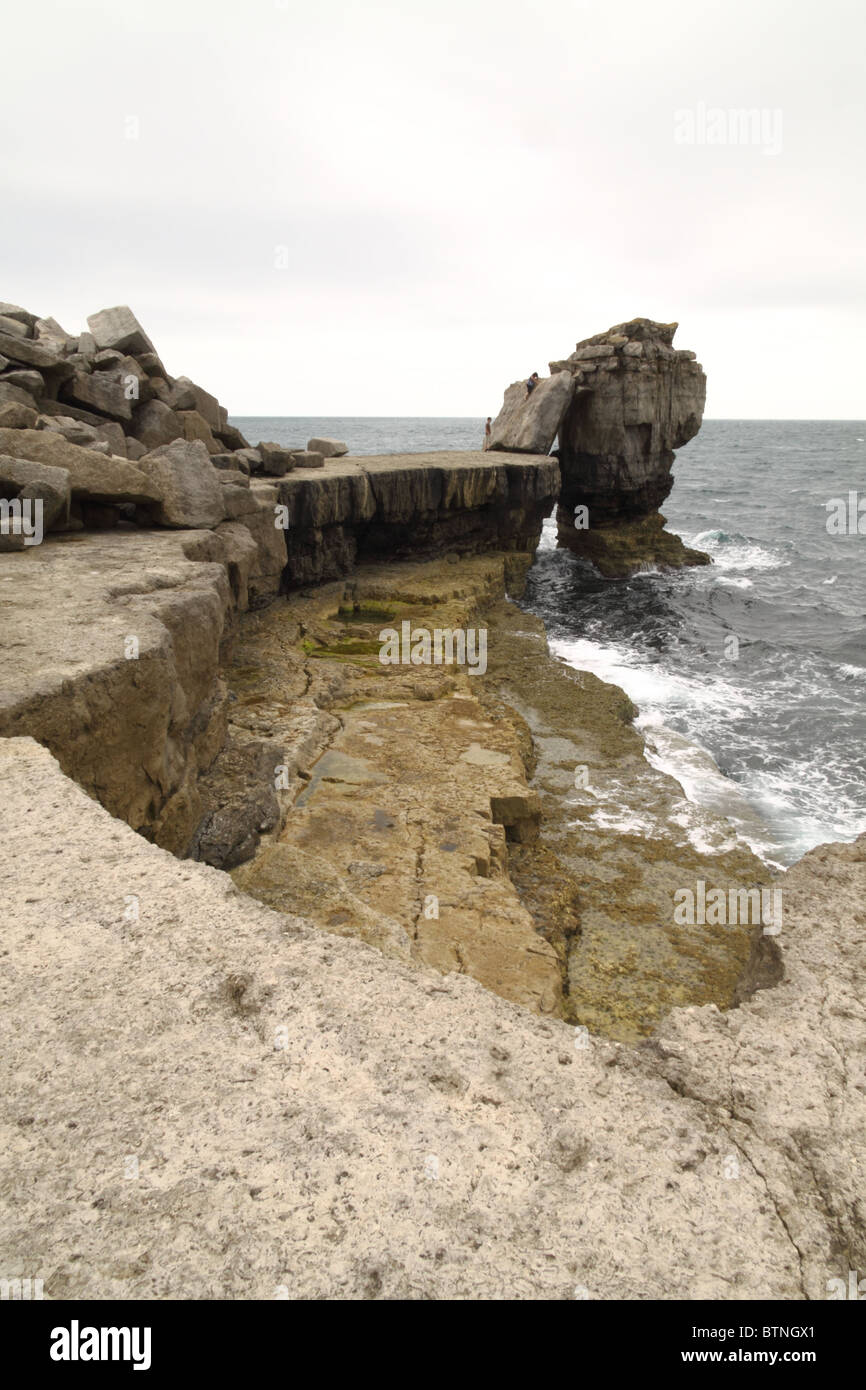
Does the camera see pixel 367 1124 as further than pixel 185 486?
No

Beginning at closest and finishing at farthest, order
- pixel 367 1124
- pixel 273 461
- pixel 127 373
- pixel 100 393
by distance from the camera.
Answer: pixel 367 1124 → pixel 100 393 → pixel 127 373 → pixel 273 461

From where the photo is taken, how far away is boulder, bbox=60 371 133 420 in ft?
35.9

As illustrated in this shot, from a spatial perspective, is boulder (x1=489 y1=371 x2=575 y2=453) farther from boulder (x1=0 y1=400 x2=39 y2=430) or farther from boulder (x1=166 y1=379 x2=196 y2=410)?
boulder (x1=0 y1=400 x2=39 y2=430)

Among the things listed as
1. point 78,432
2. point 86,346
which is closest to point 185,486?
point 78,432

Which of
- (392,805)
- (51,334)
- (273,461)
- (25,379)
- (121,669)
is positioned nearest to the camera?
(121,669)

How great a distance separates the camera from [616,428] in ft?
75.0

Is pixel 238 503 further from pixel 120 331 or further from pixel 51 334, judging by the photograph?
pixel 51 334

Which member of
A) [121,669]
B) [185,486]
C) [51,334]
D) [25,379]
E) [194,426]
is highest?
[51,334]

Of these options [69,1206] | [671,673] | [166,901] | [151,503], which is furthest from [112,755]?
[671,673]

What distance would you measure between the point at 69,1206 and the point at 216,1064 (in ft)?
1.61

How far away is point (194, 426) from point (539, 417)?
11150 mm

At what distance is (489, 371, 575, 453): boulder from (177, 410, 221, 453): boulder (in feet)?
33.9

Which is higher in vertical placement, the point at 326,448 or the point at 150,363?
the point at 150,363

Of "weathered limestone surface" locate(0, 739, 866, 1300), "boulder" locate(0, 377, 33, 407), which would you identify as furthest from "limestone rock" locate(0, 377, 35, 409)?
"weathered limestone surface" locate(0, 739, 866, 1300)
